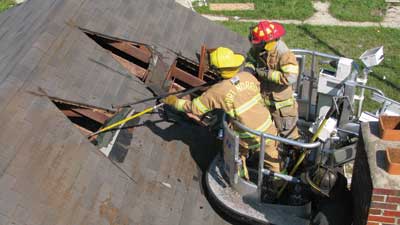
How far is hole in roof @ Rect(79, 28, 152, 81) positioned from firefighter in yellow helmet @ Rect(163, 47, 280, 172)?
47.7 inches

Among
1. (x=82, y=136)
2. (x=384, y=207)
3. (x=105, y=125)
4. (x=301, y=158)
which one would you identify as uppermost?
(x=384, y=207)

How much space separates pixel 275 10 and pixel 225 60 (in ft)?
32.1

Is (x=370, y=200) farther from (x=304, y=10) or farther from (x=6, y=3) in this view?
(x=6, y=3)

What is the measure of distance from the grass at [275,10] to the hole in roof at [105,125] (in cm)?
892

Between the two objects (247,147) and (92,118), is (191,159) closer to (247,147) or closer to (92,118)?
(247,147)

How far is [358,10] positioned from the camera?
1473cm

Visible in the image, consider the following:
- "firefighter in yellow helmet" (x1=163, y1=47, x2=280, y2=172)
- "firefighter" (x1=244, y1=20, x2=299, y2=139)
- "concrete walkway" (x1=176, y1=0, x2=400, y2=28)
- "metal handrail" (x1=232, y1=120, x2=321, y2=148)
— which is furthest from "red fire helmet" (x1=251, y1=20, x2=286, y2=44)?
"concrete walkway" (x1=176, y1=0, x2=400, y2=28)

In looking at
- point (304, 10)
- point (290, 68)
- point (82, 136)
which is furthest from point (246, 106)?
point (304, 10)

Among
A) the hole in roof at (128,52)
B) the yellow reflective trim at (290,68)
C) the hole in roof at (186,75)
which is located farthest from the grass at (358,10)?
the yellow reflective trim at (290,68)

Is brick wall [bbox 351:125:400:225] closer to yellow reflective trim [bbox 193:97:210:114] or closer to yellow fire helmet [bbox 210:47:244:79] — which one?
yellow fire helmet [bbox 210:47:244:79]

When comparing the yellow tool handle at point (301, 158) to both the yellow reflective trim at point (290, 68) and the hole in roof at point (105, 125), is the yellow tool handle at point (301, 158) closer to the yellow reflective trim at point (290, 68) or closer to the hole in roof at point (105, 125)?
the yellow reflective trim at point (290, 68)

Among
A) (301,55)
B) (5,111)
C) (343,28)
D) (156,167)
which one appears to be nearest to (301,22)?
(343,28)

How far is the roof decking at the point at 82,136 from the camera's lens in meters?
4.86

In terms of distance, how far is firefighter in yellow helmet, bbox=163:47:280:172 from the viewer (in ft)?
17.7
